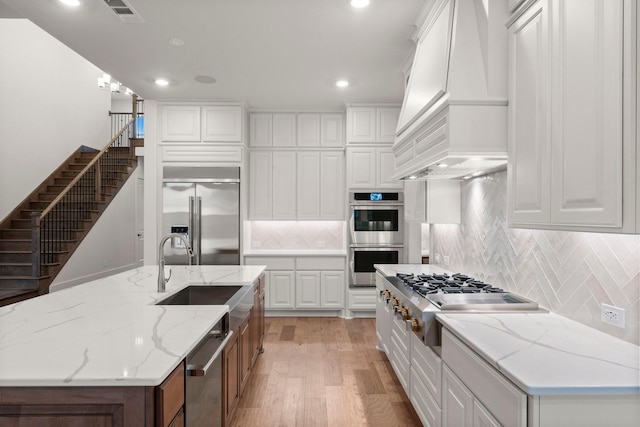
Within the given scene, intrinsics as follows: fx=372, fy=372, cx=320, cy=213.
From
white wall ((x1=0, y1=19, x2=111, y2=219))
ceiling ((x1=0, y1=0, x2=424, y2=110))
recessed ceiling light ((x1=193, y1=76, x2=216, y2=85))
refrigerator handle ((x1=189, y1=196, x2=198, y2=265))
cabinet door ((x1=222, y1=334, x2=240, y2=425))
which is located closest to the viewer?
cabinet door ((x1=222, y1=334, x2=240, y2=425))

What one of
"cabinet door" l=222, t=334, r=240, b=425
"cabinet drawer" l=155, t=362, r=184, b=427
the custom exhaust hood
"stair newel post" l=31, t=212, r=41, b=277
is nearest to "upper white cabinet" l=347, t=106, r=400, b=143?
the custom exhaust hood

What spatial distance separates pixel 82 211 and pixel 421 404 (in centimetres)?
712

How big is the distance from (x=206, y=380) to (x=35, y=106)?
7.31 meters

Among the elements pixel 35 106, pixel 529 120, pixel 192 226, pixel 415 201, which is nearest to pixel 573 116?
pixel 529 120

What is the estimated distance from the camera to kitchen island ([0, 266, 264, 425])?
4.07 feet

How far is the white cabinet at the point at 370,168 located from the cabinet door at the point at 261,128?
4.16ft

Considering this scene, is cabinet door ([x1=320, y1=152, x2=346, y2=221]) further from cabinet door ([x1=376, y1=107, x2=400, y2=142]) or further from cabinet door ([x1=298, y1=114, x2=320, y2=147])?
cabinet door ([x1=376, y1=107, x2=400, y2=142])

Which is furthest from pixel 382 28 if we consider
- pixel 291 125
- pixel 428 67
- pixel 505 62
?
pixel 291 125

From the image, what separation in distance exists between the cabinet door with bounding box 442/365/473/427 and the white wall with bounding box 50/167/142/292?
657 cm

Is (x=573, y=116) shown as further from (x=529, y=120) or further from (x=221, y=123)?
(x=221, y=123)

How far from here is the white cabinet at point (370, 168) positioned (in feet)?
17.0

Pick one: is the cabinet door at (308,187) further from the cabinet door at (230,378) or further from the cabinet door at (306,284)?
the cabinet door at (230,378)

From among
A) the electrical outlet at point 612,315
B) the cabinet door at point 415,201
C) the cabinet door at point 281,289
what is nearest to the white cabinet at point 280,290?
the cabinet door at point 281,289

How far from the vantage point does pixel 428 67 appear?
2525mm
